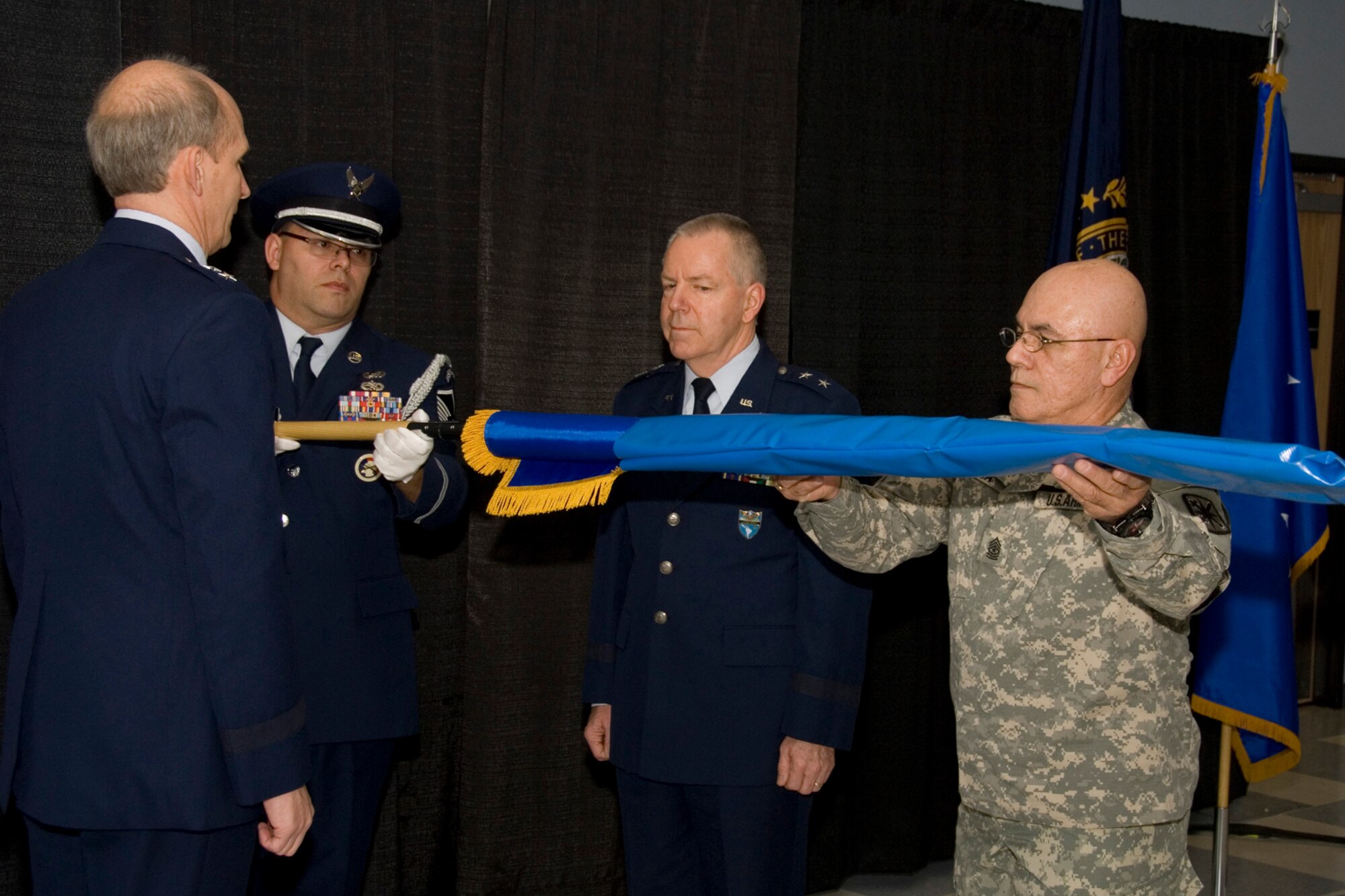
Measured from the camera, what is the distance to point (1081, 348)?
1.89 m

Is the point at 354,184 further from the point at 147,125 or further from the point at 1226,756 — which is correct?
the point at 1226,756

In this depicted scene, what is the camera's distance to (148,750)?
165 cm

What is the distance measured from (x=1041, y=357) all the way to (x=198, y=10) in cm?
223

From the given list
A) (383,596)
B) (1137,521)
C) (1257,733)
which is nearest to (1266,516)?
(1257,733)

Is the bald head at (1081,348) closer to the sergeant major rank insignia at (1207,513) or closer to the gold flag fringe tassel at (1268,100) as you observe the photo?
the sergeant major rank insignia at (1207,513)

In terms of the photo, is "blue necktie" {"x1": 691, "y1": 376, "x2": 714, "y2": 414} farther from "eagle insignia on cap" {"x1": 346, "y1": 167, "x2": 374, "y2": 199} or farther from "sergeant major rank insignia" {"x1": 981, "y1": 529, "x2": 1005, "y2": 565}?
"eagle insignia on cap" {"x1": 346, "y1": 167, "x2": 374, "y2": 199}

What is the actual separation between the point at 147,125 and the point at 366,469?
0.80m

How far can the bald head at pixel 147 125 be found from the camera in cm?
175

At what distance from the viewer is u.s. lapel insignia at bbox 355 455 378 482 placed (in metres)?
2.30

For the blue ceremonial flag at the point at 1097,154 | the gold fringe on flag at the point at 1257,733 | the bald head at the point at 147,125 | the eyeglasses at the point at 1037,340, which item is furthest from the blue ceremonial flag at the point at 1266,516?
the bald head at the point at 147,125

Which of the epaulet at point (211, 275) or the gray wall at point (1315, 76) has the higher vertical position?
the gray wall at point (1315, 76)

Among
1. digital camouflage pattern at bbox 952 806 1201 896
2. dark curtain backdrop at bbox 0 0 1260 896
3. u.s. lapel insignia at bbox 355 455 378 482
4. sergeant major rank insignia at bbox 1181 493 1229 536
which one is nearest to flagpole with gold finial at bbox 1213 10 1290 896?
dark curtain backdrop at bbox 0 0 1260 896

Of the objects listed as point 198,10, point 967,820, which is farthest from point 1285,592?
point 198,10

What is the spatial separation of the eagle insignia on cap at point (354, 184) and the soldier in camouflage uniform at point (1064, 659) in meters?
1.29
